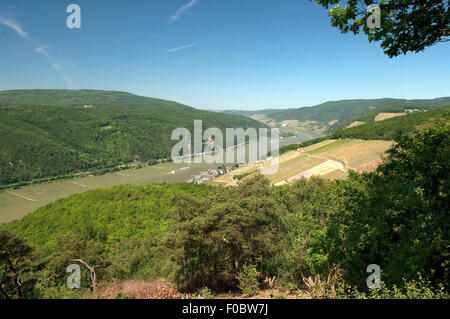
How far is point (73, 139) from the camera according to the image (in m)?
132

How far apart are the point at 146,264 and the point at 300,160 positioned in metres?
54.1

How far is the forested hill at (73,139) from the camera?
9850cm

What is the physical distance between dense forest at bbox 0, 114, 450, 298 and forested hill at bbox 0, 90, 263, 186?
102 meters

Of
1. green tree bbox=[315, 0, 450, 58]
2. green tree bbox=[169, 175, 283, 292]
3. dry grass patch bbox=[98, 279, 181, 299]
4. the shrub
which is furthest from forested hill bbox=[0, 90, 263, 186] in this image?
green tree bbox=[315, 0, 450, 58]

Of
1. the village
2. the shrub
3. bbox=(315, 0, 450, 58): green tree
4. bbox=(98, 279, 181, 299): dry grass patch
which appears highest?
bbox=(315, 0, 450, 58): green tree

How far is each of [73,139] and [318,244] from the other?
155m

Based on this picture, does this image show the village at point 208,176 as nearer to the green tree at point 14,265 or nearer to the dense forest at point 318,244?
the dense forest at point 318,244

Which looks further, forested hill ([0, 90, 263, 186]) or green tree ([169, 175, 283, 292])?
forested hill ([0, 90, 263, 186])

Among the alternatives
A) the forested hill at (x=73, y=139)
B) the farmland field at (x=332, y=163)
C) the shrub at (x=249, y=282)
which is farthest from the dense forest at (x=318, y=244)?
the forested hill at (x=73, y=139)

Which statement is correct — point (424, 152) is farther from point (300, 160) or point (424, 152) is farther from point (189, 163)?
point (189, 163)

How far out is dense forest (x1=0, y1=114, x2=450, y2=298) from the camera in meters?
5.75

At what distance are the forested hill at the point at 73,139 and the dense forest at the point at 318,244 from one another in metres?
102

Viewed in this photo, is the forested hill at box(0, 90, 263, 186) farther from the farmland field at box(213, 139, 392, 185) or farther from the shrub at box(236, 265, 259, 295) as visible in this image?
the shrub at box(236, 265, 259, 295)

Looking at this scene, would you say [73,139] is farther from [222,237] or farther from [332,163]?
[222,237]
